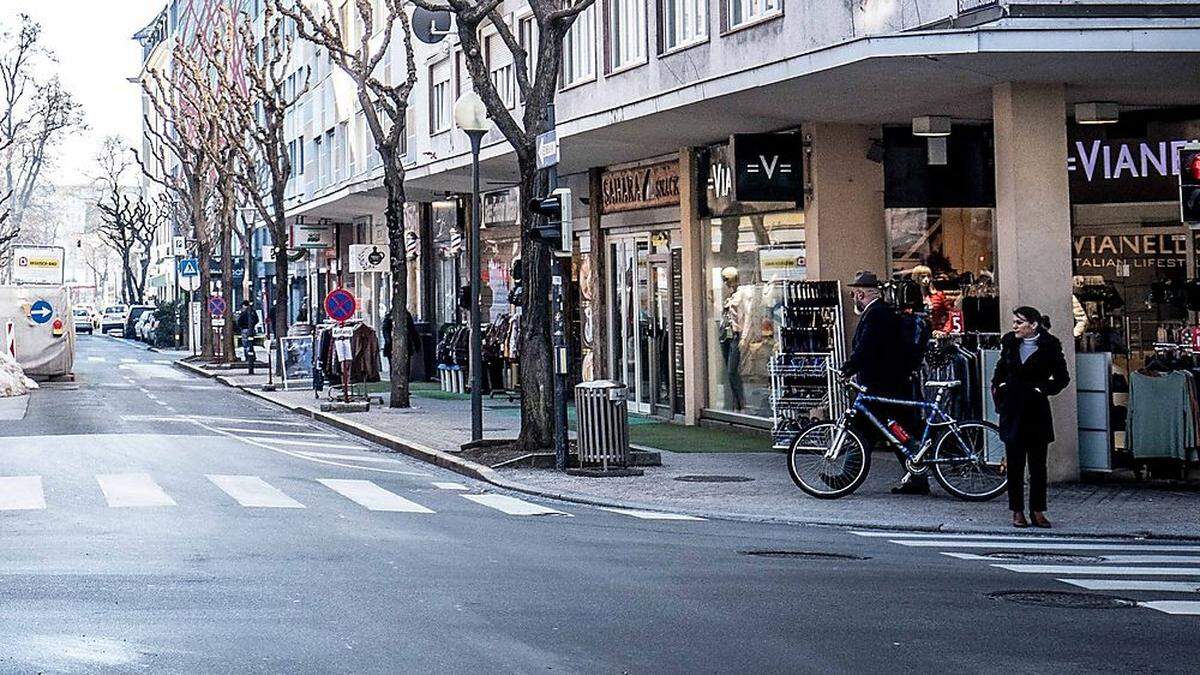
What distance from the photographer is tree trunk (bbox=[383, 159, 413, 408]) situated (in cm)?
2964

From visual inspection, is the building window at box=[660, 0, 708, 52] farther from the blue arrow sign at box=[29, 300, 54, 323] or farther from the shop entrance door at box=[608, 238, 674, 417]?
the blue arrow sign at box=[29, 300, 54, 323]

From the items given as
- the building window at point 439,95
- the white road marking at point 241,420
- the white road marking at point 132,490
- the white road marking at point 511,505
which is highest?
the building window at point 439,95

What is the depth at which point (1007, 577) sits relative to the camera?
11250 millimetres

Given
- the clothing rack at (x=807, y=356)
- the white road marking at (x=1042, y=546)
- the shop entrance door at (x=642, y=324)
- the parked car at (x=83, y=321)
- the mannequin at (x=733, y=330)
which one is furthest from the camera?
the parked car at (x=83, y=321)

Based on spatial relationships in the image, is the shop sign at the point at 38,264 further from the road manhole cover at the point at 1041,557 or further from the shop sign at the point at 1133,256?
the road manhole cover at the point at 1041,557

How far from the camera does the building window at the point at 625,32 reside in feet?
76.1

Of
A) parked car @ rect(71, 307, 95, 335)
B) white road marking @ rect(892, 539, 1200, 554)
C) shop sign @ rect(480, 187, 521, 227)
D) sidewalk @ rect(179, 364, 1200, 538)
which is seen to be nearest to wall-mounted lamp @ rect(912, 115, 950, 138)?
sidewalk @ rect(179, 364, 1200, 538)

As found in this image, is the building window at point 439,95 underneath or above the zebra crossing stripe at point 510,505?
above

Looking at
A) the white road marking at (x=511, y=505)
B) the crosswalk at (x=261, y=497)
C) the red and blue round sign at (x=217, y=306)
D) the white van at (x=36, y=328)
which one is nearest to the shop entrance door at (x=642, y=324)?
the crosswalk at (x=261, y=497)

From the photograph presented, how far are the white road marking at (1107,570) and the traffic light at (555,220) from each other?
24.9ft

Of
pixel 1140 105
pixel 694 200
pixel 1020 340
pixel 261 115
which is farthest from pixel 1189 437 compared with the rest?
pixel 261 115

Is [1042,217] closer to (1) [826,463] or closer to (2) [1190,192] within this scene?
(2) [1190,192]

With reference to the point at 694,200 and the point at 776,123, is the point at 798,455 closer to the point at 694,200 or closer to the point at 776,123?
the point at 776,123

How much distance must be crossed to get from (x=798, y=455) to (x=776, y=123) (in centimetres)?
610
